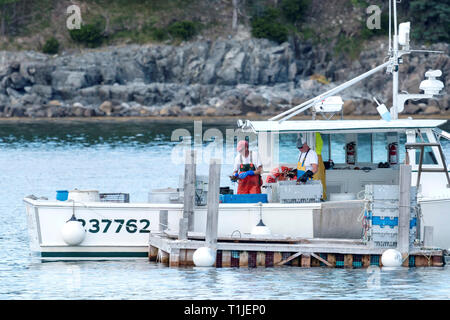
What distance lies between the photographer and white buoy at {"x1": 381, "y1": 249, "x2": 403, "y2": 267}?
17.1 metres

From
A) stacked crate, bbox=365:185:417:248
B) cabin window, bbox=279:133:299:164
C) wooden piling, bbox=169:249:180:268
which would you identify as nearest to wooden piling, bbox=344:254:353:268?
stacked crate, bbox=365:185:417:248

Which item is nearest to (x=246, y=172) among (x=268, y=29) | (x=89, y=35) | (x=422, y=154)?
(x=422, y=154)

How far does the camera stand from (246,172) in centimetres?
1856

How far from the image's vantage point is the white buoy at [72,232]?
18.0 m

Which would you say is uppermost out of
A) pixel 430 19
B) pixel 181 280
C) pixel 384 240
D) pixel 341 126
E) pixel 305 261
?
pixel 430 19

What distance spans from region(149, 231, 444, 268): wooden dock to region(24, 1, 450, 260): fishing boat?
0.28 meters

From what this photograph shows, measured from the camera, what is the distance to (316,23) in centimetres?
8994

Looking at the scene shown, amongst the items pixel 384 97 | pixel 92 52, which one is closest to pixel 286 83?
pixel 384 97

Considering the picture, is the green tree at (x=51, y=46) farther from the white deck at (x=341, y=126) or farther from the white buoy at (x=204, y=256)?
the white buoy at (x=204, y=256)

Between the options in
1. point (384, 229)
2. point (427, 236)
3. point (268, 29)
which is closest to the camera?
point (384, 229)

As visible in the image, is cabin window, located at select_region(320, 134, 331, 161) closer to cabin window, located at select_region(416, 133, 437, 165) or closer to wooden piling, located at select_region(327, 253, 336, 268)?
cabin window, located at select_region(416, 133, 437, 165)

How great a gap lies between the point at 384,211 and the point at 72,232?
553 cm

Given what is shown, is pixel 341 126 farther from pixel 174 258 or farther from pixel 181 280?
pixel 181 280

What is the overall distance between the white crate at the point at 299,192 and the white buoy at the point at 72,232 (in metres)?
3.65
